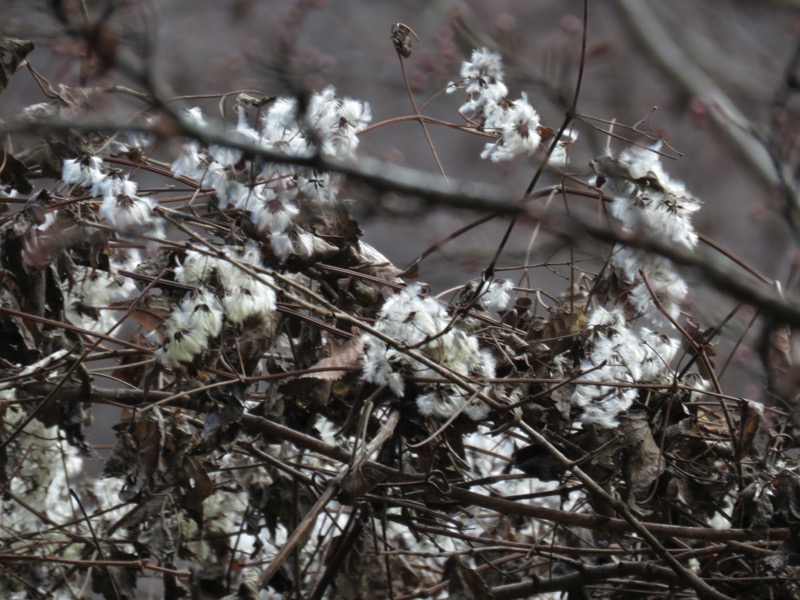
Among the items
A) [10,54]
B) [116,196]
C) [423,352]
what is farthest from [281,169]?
[10,54]

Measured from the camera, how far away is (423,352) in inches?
59.5

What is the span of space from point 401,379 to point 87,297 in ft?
2.31

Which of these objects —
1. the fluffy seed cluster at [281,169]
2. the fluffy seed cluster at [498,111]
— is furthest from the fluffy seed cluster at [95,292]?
the fluffy seed cluster at [498,111]

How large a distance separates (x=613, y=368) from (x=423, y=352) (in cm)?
Answer: 32

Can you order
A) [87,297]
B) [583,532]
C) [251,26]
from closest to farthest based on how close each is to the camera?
1. [87,297]
2. [583,532]
3. [251,26]

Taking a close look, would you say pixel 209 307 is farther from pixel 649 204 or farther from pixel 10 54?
pixel 649 204

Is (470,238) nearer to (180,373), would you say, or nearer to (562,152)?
(562,152)

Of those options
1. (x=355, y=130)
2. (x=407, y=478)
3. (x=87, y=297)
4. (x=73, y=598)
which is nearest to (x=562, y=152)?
(x=355, y=130)

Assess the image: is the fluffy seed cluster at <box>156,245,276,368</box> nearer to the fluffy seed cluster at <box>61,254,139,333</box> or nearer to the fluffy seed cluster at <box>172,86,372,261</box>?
the fluffy seed cluster at <box>172,86,372,261</box>

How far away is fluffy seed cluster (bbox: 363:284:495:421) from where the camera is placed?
59.0 inches

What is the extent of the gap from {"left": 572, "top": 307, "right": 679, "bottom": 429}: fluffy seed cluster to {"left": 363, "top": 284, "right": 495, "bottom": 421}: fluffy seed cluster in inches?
7.1

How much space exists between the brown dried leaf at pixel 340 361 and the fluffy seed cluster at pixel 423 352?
0.02 metres

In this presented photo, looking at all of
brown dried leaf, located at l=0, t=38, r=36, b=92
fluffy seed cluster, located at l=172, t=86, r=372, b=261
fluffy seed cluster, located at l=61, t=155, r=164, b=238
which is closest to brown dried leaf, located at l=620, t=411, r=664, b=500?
fluffy seed cluster, located at l=172, t=86, r=372, b=261

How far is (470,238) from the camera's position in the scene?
1743mm
